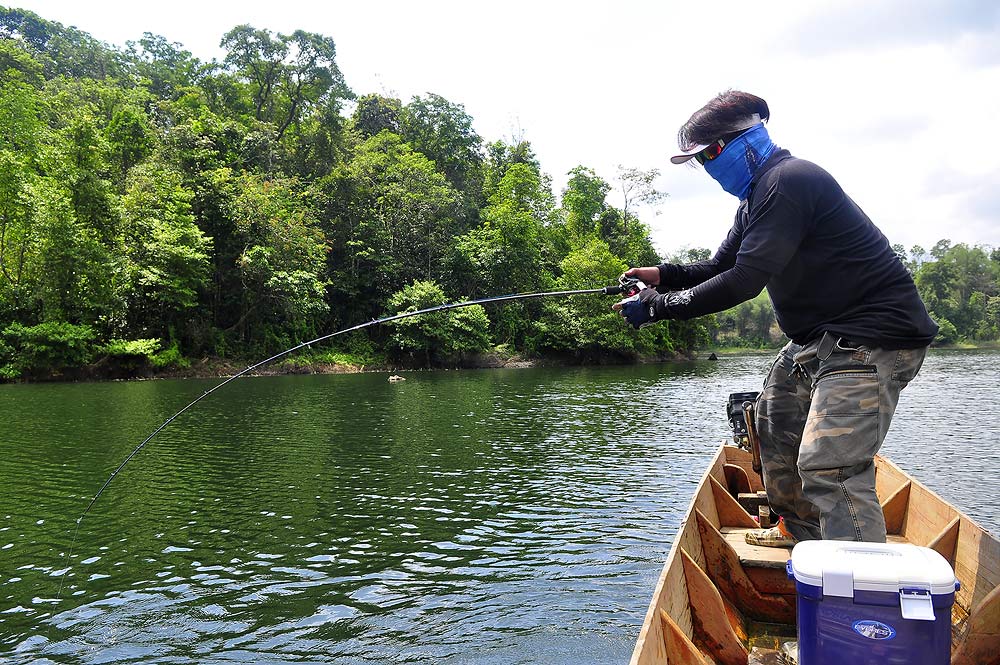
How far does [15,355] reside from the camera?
3181 cm

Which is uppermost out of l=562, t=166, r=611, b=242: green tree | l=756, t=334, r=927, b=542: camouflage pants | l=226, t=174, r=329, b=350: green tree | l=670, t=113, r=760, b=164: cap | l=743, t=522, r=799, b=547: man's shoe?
l=562, t=166, r=611, b=242: green tree

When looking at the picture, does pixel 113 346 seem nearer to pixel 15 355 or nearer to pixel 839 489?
pixel 15 355

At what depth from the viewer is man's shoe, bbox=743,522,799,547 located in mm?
4613

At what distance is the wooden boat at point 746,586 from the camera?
2820 mm

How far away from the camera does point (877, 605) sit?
85.3 inches

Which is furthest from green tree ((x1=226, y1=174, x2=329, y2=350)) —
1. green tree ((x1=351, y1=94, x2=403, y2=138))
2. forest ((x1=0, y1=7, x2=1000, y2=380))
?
green tree ((x1=351, y1=94, x2=403, y2=138))

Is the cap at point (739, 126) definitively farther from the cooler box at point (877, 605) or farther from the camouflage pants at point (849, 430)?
the cooler box at point (877, 605)

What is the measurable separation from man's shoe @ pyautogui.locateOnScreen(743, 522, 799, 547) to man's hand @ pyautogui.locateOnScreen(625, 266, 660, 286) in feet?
6.99

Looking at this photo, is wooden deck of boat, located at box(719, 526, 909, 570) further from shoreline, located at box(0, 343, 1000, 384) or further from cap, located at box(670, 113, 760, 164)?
shoreline, located at box(0, 343, 1000, 384)

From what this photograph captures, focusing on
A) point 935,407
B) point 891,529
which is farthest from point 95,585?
point 935,407

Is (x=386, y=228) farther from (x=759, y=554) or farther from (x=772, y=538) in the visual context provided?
(x=759, y=554)

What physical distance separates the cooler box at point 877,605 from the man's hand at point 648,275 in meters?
2.05

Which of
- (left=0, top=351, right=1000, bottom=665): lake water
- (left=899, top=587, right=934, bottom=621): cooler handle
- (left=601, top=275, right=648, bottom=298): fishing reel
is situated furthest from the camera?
(left=0, top=351, right=1000, bottom=665): lake water

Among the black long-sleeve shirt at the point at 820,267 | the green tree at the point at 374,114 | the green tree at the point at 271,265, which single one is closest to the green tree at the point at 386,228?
the green tree at the point at 271,265
